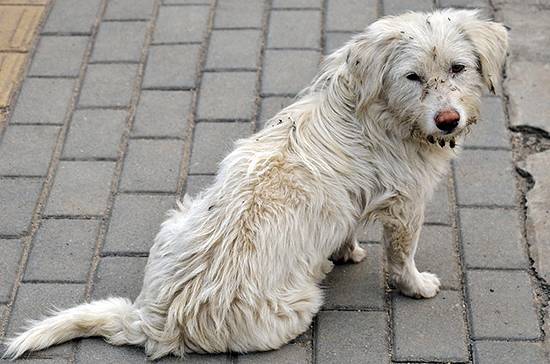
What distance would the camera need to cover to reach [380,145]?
13.2 ft

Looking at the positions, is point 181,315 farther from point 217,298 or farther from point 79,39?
point 79,39

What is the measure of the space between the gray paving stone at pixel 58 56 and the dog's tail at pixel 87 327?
203 centimetres

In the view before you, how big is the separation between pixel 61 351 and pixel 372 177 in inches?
61.6

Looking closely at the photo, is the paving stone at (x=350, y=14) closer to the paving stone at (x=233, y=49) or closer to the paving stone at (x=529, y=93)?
the paving stone at (x=233, y=49)

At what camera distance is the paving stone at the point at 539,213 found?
4.54m

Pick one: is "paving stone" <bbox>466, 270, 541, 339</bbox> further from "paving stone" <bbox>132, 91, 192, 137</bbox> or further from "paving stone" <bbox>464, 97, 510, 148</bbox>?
"paving stone" <bbox>132, 91, 192, 137</bbox>

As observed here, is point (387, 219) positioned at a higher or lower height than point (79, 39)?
higher

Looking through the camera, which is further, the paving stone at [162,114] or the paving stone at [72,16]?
the paving stone at [72,16]

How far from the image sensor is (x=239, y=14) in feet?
20.1

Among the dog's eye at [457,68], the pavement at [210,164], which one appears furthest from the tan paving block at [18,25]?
the dog's eye at [457,68]

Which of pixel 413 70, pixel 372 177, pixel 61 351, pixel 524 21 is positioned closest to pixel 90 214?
pixel 61 351

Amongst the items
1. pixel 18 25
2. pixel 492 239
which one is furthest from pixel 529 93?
pixel 18 25

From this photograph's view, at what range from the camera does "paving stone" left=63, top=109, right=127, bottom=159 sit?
17.0 ft

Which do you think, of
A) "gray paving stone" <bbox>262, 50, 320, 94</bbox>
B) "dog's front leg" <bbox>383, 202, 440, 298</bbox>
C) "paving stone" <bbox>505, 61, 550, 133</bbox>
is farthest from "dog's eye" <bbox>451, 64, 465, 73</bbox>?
"gray paving stone" <bbox>262, 50, 320, 94</bbox>
